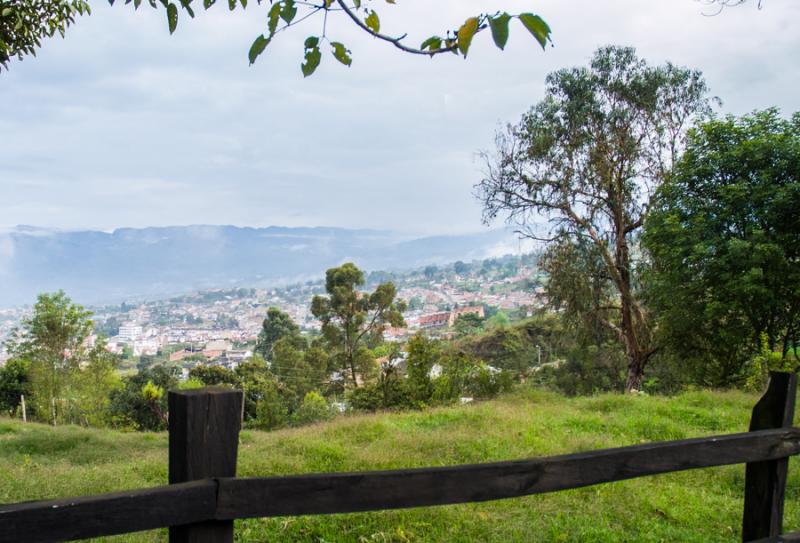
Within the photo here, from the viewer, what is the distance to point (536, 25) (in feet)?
4.68

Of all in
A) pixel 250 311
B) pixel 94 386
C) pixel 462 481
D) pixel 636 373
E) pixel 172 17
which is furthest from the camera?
pixel 250 311

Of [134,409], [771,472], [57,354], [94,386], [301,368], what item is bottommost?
[134,409]

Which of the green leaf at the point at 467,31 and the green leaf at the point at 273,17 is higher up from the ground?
Result: the green leaf at the point at 273,17

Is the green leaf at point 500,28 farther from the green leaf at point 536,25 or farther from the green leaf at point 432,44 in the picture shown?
the green leaf at point 432,44

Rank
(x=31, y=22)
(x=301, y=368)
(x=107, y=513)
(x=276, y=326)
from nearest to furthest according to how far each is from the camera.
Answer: (x=107, y=513) < (x=31, y=22) < (x=301, y=368) < (x=276, y=326)

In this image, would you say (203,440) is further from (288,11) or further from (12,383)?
(12,383)

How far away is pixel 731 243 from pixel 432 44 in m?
11.2

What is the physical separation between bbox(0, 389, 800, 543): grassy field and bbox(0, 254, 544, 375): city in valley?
25.6 metres

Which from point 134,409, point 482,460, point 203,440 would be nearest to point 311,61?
point 203,440

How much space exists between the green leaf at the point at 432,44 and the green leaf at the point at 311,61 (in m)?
0.38

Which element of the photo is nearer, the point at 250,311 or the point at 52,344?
the point at 52,344

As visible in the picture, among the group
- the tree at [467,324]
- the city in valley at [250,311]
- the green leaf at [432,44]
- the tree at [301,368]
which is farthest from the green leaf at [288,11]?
the tree at [467,324]

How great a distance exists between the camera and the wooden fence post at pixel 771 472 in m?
2.11

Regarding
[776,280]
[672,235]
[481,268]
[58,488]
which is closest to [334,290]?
[672,235]
